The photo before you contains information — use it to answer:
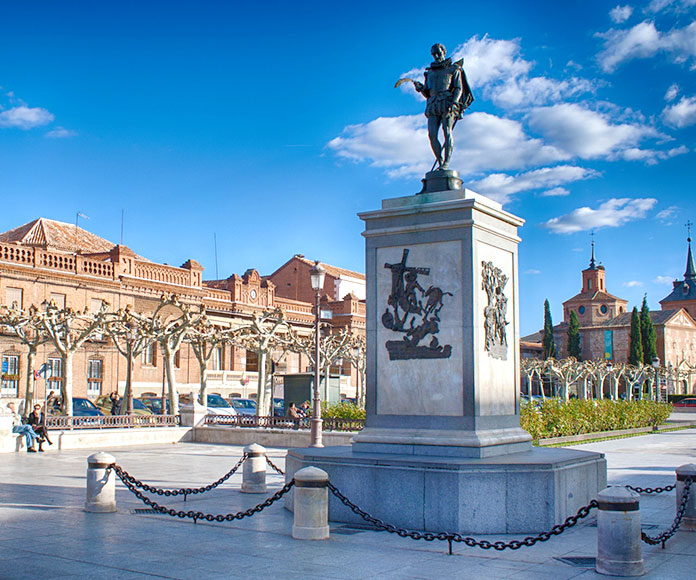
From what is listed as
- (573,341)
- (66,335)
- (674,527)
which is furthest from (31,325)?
(573,341)

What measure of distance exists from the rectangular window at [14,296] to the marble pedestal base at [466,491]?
3732cm

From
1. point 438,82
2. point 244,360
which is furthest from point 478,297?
point 244,360

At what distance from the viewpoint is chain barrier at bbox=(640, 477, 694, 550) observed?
855cm

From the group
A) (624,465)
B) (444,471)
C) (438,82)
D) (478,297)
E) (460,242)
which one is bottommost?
(624,465)

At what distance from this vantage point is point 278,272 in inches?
3241

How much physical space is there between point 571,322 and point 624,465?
323ft

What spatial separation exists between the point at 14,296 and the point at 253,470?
33.9 meters

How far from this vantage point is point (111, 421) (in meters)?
27.9

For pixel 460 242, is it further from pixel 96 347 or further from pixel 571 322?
pixel 571 322

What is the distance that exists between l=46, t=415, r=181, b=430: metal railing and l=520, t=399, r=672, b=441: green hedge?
1304 cm

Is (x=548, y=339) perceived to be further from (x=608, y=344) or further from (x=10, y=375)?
(x=10, y=375)

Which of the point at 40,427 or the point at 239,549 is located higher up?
the point at 40,427

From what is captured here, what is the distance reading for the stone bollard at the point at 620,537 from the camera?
7527 mm

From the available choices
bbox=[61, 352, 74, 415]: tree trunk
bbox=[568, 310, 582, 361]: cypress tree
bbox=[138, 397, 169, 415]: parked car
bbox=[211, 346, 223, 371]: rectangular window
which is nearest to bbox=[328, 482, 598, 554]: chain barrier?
bbox=[61, 352, 74, 415]: tree trunk
